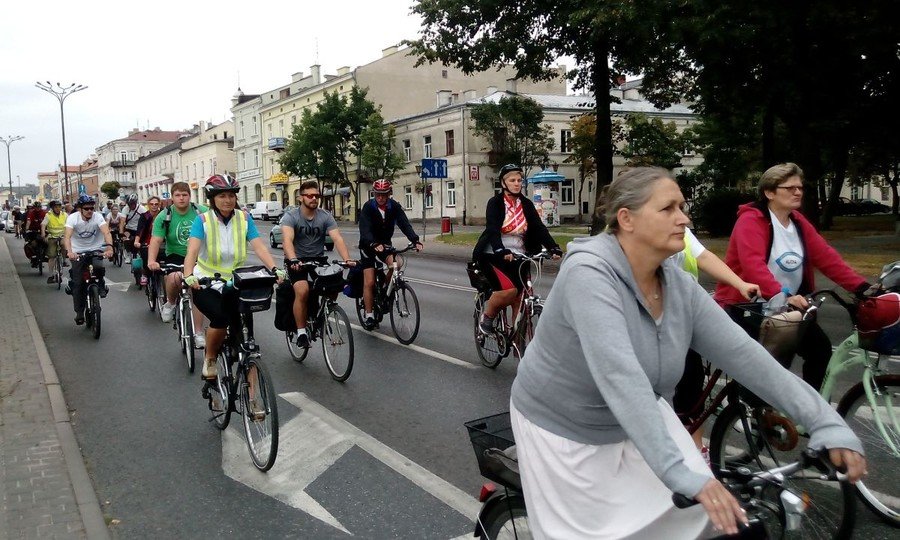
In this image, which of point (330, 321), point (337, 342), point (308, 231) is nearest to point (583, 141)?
point (308, 231)

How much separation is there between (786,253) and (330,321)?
4611 mm

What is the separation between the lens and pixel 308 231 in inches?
320

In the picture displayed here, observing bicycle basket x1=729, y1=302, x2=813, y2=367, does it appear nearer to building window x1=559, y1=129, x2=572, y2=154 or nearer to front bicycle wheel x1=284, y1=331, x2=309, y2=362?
front bicycle wheel x1=284, y1=331, x2=309, y2=362

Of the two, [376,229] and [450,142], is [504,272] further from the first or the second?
[450,142]

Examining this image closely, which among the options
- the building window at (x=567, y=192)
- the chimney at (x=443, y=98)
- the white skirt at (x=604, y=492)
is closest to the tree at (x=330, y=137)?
the chimney at (x=443, y=98)

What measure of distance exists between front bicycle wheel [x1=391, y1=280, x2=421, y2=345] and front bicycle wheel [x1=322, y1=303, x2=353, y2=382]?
1.61 m

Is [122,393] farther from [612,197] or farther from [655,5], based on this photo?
[655,5]

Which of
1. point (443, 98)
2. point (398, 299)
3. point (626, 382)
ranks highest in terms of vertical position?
point (443, 98)

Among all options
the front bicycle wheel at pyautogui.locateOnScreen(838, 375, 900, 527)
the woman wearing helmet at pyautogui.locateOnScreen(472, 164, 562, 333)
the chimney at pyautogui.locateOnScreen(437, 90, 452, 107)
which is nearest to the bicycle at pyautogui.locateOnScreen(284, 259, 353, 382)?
the woman wearing helmet at pyautogui.locateOnScreen(472, 164, 562, 333)

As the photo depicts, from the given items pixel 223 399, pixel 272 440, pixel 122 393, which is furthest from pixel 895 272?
pixel 122 393

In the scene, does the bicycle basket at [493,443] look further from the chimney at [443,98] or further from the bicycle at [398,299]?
the chimney at [443,98]

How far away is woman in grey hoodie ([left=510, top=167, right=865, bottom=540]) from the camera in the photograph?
2.04m

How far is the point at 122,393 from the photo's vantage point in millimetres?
7242

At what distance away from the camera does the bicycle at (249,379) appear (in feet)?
16.3
